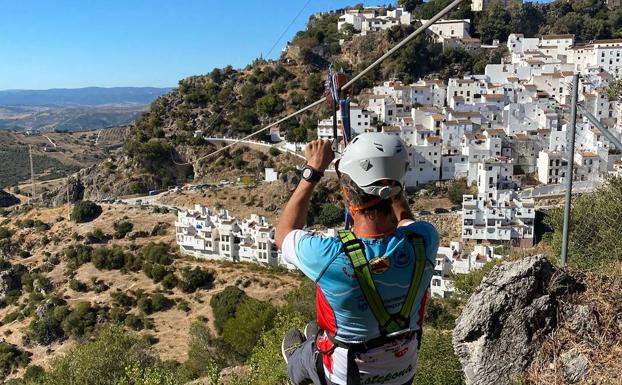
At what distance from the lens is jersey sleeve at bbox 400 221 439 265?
172cm

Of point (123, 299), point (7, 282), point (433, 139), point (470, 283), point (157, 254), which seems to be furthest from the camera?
point (433, 139)

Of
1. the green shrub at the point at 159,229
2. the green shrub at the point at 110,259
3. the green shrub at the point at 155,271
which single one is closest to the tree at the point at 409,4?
the green shrub at the point at 159,229

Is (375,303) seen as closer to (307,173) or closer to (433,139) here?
(307,173)

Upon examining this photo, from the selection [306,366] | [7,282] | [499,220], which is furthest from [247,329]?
[7,282]

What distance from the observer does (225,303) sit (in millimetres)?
17484

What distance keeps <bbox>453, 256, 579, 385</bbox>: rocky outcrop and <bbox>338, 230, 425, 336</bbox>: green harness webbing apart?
1.82 meters

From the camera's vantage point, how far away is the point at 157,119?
4097 centimetres

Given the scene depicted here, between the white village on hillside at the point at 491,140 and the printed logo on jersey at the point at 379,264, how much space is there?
15323mm

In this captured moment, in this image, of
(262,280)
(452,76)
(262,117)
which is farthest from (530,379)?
(452,76)

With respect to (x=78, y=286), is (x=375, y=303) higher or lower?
higher

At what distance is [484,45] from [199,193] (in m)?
26.6

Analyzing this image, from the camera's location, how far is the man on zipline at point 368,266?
159 centimetres

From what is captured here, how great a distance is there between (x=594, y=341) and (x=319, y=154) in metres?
2.09

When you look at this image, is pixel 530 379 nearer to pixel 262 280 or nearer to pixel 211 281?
pixel 262 280
